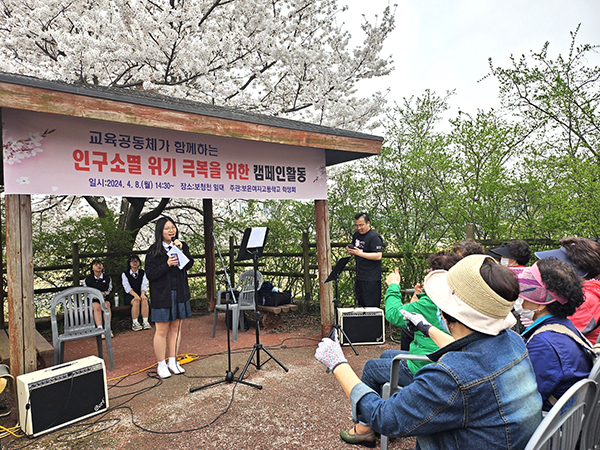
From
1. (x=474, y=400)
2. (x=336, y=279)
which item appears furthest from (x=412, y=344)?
(x=336, y=279)

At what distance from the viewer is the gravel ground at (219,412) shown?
2.91 meters

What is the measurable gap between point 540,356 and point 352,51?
32.3 ft

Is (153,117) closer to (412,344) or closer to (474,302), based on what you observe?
(412,344)

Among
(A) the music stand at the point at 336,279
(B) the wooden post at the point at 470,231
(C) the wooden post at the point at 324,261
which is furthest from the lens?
(B) the wooden post at the point at 470,231

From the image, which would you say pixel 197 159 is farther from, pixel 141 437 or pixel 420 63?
pixel 420 63

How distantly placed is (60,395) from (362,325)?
342 cm

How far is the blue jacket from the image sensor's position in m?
1.63

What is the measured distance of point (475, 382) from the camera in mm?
1211

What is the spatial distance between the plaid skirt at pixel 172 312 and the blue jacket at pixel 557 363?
10.9ft

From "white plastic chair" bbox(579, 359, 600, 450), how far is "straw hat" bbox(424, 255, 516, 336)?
1.99 feet

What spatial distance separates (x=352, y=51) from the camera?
10078 mm

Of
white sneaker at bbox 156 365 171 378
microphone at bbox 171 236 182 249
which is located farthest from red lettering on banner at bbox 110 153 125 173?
white sneaker at bbox 156 365 171 378

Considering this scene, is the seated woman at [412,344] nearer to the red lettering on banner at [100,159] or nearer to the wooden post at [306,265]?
the red lettering on banner at [100,159]

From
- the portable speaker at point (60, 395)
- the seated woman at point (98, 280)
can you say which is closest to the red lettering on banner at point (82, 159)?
the portable speaker at point (60, 395)
